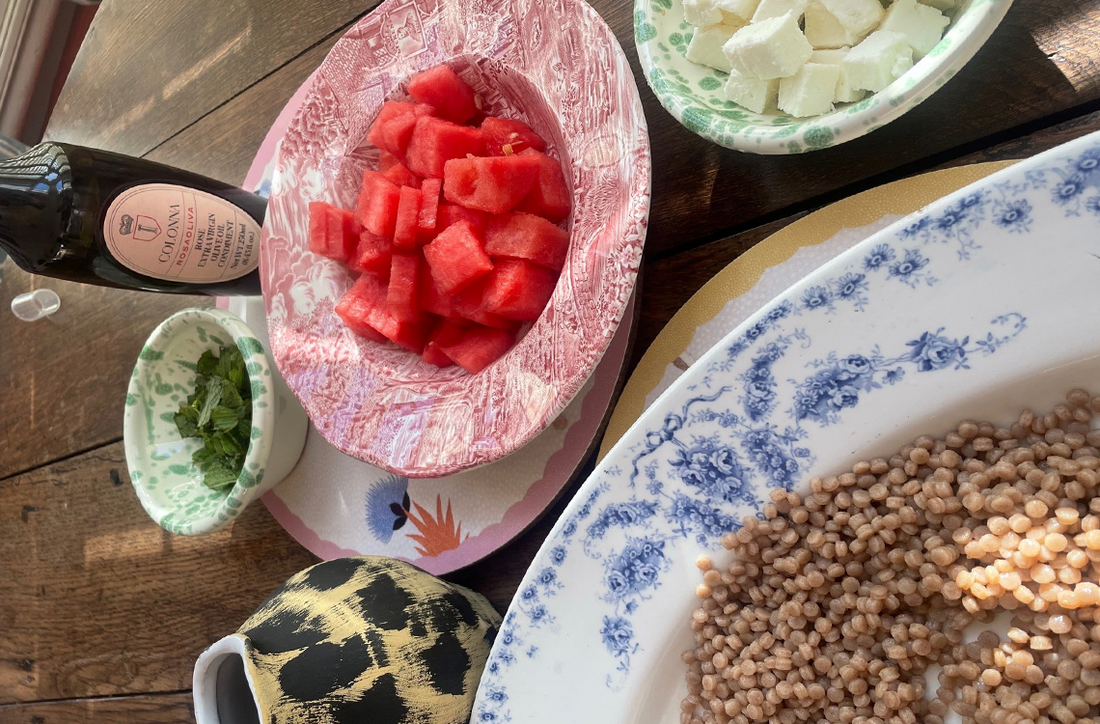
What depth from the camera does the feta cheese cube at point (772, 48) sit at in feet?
2.38

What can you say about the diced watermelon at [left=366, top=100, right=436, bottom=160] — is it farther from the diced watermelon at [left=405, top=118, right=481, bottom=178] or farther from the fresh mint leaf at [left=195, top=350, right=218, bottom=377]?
the fresh mint leaf at [left=195, top=350, right=218, bottom=377]

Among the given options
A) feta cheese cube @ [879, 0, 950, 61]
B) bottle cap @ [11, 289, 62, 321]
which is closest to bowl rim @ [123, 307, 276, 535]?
bottle cap @ [11, 289, 62, 321]

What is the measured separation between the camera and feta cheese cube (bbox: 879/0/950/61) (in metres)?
0.71

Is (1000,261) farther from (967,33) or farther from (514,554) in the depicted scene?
(514,554)

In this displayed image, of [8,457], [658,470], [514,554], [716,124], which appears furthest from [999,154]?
[8,457]

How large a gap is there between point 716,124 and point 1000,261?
11.1 inches

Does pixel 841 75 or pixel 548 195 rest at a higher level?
pixel 841 75

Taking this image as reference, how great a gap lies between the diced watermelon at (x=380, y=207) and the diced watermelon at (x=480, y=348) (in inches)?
6.5

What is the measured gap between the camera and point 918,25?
2.34ft

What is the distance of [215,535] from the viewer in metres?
1.26

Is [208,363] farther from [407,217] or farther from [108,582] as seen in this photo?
[108,582]

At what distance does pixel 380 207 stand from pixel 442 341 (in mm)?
182

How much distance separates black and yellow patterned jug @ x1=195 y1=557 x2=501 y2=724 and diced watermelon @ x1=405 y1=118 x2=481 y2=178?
0.47 metres

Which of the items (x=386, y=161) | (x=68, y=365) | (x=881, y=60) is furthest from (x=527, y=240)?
(x=68, y=365)
